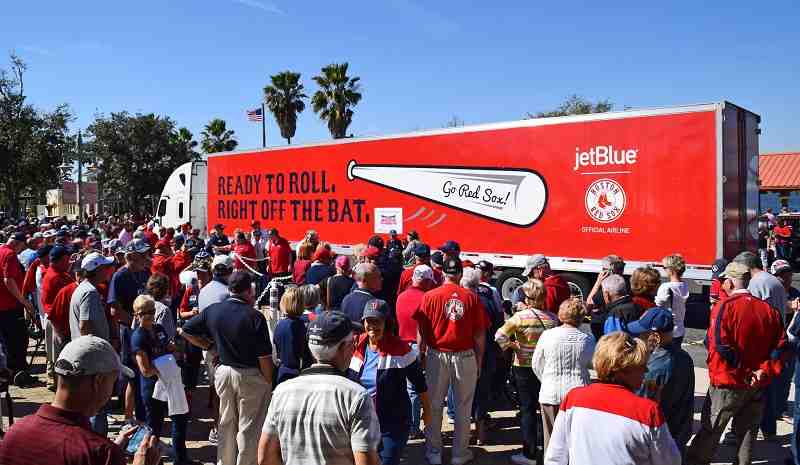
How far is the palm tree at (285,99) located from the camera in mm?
43000

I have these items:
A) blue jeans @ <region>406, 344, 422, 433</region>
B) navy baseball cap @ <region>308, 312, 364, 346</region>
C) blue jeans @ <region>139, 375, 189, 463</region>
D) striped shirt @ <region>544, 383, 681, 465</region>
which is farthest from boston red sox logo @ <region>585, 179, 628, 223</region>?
navy baseball cap @ <region>308, 312, 364, 346</region>

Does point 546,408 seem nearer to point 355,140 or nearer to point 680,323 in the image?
point 680,323

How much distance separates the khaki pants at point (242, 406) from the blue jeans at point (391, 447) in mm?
1184

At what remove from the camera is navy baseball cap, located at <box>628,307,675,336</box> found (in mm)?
4137

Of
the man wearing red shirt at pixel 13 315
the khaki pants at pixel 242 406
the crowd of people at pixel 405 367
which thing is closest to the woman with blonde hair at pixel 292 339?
the crowd of people at pixel 405 367

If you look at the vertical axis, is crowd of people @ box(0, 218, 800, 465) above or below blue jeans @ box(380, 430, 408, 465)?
above

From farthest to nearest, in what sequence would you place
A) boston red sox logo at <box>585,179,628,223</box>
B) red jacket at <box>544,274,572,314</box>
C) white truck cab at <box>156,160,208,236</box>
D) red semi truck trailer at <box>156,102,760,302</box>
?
white truck cab at <box>156,160,208,236</box>, boston red sox logo at <box>585,179,628,223</box>, red semi truck trailer at <box>156,102,760,302</box>, red jacket at <box>544,274,572,314</box>

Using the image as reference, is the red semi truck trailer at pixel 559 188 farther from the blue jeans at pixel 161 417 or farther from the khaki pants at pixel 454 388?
the blue jeans at pixel 161 417

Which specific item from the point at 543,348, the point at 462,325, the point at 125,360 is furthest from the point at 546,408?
the point at 125,360

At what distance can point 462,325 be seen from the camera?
5.20 m

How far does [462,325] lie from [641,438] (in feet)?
8.61

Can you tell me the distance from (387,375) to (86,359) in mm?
Result: 2231

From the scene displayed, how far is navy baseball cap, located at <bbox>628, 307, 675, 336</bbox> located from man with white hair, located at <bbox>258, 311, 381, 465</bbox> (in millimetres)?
2269

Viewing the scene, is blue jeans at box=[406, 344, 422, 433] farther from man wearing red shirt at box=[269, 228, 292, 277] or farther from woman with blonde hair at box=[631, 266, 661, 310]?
man wearing red shirt at box=[269, 228, 292, 277]
